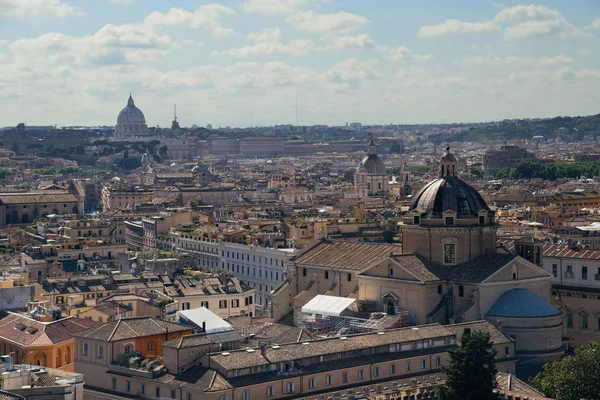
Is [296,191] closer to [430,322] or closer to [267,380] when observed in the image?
[430,322]

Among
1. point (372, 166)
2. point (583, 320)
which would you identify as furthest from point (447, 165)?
point (372, 166)

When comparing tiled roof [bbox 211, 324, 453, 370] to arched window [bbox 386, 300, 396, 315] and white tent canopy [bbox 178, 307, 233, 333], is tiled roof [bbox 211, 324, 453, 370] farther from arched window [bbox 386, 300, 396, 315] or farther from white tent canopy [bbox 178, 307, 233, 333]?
arched window [bbox 386, 300, 396, 315]

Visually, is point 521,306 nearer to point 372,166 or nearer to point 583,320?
point 583,320

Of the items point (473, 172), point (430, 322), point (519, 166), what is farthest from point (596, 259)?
point (473, 172)

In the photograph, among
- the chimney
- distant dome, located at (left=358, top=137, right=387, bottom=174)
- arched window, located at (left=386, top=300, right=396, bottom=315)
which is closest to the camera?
the chimney

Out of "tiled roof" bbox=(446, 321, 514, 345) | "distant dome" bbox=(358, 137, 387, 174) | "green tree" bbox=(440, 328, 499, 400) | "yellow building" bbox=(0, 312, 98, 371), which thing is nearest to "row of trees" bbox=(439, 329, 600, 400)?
"green tree" bbox=(440, 328, 499, 400)

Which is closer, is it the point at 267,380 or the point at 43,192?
the point at 267,380

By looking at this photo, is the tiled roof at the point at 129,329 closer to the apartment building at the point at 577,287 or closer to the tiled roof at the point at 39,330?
the tiled roof at the point at 39,330
